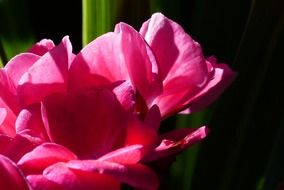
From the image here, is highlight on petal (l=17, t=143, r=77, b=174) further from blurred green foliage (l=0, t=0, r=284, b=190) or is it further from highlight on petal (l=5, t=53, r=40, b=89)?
blurred green foliage (l=0, t=0, r=284, b=190)

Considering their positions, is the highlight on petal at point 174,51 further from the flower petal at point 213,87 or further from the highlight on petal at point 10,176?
the highlight on petal at point 10,176

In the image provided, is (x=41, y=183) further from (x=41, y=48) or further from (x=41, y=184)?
(x=41, y=48)

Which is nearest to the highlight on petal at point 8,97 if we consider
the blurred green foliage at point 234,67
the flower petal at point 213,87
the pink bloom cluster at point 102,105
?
the pink bloom cluster at point 102,105

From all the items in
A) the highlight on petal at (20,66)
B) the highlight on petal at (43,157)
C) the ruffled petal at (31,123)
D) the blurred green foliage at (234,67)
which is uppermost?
the highlight on petal at (20,66)

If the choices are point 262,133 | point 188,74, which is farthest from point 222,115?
point 188,74

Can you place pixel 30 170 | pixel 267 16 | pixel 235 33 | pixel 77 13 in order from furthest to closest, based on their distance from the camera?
1. pixel 77 13
2. pixel 235 33
3. pixel 267 16
4. pixel 30 170

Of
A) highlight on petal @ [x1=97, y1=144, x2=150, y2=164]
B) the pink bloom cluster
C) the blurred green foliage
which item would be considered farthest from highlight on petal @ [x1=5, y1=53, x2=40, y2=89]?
the blurred green foliage

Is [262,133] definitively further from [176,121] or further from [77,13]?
[77,13]
